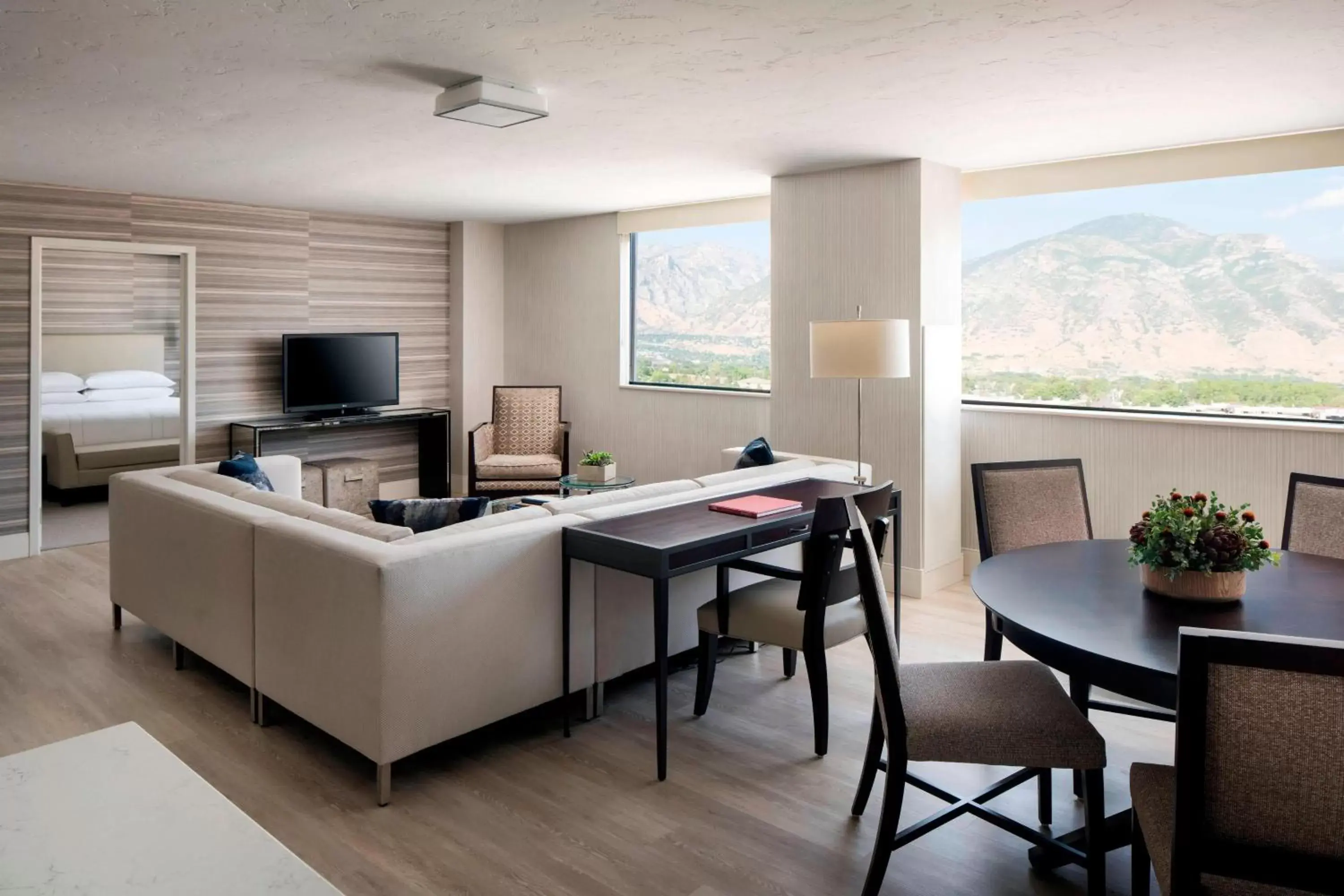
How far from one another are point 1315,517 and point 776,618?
6.05 ft

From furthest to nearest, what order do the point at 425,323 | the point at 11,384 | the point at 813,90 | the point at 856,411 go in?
the point at 425,323, the point at 11,384, the point at 856,411, the point at 813,90

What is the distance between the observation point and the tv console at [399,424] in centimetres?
677

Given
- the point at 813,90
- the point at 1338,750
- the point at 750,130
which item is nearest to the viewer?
the point at 1338,750

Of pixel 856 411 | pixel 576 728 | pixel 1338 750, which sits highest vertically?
pixel 856 411

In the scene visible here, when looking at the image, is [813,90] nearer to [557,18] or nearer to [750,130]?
[750,130]

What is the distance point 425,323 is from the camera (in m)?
8.03

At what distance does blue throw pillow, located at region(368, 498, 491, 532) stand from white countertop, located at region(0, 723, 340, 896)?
2.28 meters

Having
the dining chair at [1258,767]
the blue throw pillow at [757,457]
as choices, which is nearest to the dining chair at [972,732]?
the dining chair at [1258,767]

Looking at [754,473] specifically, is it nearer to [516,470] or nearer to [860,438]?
[860,438]

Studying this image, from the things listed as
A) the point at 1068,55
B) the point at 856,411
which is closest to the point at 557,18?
the point at 1068,55

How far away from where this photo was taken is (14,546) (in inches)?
232

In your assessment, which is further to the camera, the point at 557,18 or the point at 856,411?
the point at 856,411

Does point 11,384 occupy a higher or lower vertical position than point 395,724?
higher

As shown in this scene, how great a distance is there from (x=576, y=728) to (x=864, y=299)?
A: 2.93 m
